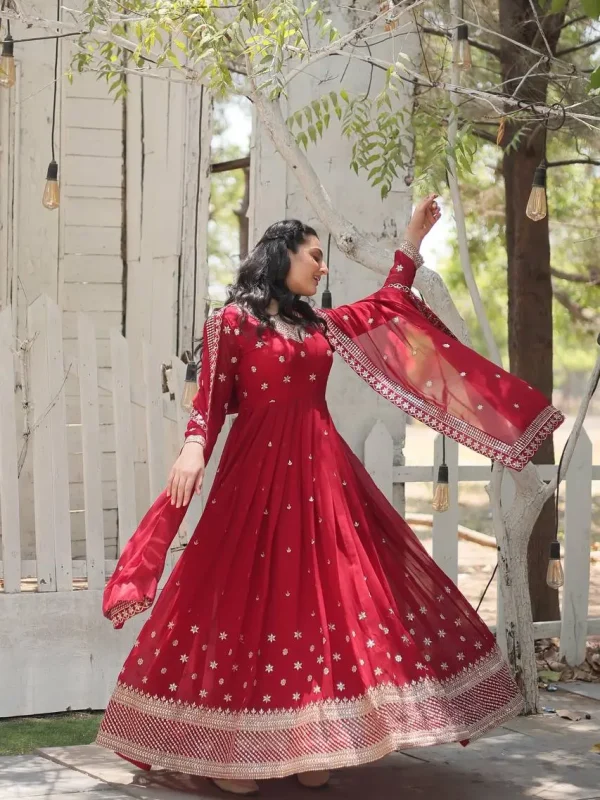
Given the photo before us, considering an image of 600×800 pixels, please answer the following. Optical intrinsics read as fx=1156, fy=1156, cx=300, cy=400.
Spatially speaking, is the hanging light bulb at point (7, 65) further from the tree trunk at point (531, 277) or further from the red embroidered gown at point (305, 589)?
→ the tree trunk at point (531, 277)

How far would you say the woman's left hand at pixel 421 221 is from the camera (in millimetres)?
3834

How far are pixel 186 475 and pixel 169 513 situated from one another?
0.19 meters

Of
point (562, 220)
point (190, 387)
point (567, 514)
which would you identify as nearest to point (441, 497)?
point (567, 514)

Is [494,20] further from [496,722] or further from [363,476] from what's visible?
[496,722]

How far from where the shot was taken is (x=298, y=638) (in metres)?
3.30

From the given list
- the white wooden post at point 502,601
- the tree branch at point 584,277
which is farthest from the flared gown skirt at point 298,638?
the tree branch at point 584,277

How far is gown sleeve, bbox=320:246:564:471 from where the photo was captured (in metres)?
3.62

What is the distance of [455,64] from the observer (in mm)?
4078

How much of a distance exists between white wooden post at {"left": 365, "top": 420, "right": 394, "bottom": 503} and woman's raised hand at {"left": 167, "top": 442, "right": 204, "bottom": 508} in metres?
1.76

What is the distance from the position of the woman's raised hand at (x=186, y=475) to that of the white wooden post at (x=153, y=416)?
4.14 feet

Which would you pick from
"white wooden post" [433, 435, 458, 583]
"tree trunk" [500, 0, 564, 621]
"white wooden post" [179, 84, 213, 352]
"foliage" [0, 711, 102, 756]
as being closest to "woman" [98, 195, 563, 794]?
"foliage" [0, 711, 102, 756]

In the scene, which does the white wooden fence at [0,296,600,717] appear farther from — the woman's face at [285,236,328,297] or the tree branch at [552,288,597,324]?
the tree branch at [552,288,597,324]

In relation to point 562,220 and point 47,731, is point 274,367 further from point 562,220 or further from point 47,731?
point 562,220

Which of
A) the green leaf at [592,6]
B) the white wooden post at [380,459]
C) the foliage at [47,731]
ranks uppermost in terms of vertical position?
the green leaf at [592,6]
